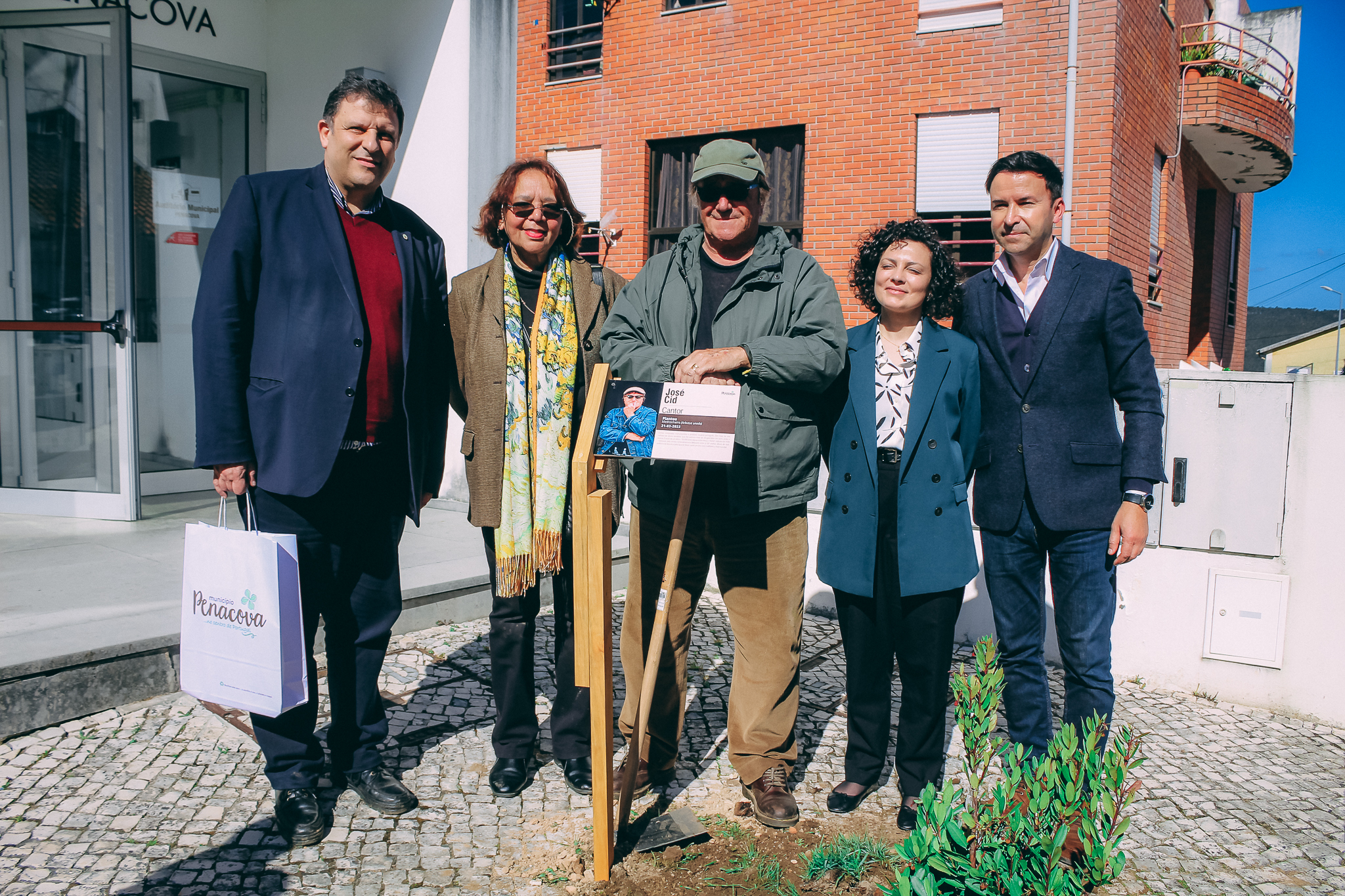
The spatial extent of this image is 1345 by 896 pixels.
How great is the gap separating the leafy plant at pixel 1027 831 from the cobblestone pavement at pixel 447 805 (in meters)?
0.70

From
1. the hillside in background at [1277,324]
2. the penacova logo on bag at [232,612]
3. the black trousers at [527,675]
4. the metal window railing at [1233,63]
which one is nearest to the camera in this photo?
the penacova logo on bag at [232,612]

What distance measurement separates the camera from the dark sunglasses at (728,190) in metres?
2.74

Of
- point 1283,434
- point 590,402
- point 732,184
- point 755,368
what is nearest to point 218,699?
point 590,402

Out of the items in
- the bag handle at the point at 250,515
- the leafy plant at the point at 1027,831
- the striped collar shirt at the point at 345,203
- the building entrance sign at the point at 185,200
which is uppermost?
the building entrance sign at the point at 185,200

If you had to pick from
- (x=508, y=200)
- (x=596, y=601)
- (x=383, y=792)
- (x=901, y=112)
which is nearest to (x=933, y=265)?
(x=508, y=200)

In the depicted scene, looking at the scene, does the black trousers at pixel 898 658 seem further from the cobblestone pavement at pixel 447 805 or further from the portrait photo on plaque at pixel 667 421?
the portrait photo on plaque at pixel 667 421

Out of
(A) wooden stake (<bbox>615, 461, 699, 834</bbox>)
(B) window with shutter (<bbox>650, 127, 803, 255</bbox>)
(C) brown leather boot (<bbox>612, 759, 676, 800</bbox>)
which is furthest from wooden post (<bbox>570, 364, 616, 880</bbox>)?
(B) window with shutter (<bbox>650, 127, 803, 255</bbox>)

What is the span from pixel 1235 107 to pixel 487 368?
15.0 metres

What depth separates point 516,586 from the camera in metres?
2.97

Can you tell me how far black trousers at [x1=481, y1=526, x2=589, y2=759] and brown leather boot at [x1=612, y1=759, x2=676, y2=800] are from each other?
0.21 metres

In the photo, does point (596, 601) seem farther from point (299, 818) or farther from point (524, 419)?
point (299, 818)

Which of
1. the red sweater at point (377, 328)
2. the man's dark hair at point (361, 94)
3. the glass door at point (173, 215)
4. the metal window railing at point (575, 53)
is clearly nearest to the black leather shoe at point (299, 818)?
the red sweater at point (377, 328)

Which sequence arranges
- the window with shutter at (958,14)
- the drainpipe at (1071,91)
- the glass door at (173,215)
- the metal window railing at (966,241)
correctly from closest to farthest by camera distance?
the glass door at (173,215) < the drainpipe at (1071,91) < the window with shutter at (958,14) < the metal window railing at (966,241)

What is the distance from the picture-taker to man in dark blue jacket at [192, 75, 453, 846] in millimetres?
2621
